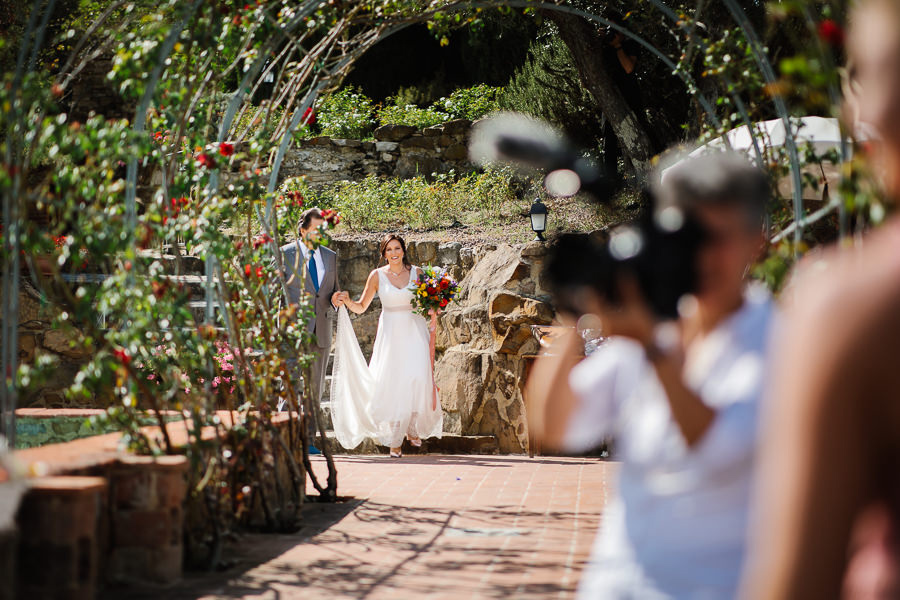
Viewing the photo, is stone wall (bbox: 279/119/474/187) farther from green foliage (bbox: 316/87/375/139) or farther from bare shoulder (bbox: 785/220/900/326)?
bare shoulder (bbox: 785/220/900/326)

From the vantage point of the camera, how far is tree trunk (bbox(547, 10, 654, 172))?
12.6 m

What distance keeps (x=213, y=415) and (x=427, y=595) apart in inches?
60.4

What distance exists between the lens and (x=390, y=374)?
32.0 ft

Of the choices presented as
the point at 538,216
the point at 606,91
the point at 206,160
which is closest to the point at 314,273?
the point at 538,216

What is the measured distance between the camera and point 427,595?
414 cm

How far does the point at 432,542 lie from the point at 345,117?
13703mm

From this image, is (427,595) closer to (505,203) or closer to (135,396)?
(135,396)

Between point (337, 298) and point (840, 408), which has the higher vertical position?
point (337, 298)

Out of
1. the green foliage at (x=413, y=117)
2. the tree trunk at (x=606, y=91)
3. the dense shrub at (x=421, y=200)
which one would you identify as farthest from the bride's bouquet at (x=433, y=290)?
the green foliage at (x=413, y=117)

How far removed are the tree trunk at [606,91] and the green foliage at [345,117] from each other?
238 inches

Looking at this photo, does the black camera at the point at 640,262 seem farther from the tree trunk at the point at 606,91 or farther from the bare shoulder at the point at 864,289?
the tree trunk at the point at 606,91

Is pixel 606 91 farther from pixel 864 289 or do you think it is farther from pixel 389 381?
pixel 864 289

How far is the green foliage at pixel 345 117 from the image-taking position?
58.7ft

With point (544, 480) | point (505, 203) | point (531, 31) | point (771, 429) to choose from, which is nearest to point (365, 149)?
point (505, 203)
